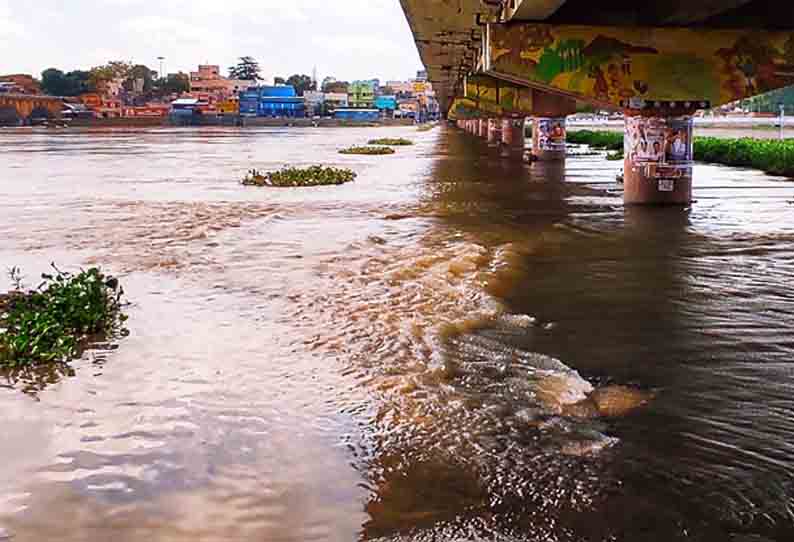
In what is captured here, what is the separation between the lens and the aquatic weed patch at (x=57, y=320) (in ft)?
29.7

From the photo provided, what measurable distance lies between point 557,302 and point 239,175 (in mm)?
26985

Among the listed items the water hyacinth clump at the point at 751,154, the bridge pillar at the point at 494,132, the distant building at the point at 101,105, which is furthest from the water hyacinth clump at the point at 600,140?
the distant building at the point at 101,105

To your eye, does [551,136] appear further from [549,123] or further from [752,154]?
[752,154]

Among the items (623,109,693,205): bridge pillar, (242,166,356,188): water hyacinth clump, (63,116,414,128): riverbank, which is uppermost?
(63,116,414,128): riverbank

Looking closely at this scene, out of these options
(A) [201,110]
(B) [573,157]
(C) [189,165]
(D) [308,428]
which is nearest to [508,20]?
(D) [308,428]

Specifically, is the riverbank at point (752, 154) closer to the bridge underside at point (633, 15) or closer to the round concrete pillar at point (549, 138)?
the round concrete pillar at point (549, 138)

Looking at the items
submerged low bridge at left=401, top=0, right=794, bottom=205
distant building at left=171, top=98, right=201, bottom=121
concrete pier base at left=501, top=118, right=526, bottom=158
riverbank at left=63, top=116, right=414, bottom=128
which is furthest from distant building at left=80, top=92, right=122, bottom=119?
submerged low bridge at left=401, top=0, right=794, bottom=205

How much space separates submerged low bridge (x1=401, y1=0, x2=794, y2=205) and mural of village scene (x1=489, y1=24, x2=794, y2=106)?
2 centimetres

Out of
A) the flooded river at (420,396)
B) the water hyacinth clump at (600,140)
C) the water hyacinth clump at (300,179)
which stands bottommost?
the flooded river at (420,396)

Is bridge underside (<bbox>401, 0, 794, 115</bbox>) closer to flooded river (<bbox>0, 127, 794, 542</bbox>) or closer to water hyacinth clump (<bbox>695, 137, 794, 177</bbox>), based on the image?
flooded river (<bbox>0, 127, 794, 542</bbox>)

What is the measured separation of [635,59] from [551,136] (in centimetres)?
2665

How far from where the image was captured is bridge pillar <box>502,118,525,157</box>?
206 feet

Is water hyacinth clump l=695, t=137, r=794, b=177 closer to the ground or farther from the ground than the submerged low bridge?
closer to the ground

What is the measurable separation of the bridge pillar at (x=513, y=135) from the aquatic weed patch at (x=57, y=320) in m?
51.3
